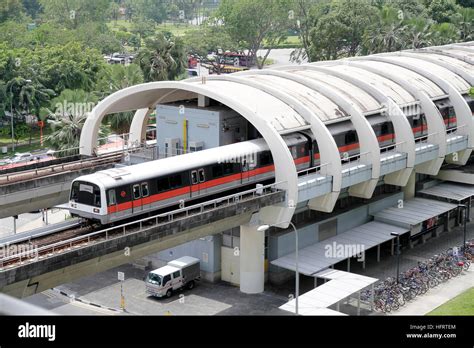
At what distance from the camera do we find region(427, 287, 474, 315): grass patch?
139ft

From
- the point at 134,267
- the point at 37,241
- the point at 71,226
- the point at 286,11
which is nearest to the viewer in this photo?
the point at 37,241

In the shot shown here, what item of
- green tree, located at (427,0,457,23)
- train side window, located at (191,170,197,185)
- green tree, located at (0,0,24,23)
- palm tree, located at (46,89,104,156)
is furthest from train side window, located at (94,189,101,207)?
green tree, located at (0,0,24,23)

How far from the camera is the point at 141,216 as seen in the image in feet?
136

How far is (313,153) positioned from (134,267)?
13.8 meters

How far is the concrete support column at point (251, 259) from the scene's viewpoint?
46250 millimetres

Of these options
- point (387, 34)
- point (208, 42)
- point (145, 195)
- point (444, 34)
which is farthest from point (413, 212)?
point (208, 42)

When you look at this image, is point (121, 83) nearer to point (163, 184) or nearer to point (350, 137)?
point (350, 137)

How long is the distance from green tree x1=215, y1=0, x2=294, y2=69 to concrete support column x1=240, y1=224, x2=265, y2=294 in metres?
101

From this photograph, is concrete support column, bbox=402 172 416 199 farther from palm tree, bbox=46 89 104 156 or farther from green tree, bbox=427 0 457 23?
green tree, bbox=427 0 457 23

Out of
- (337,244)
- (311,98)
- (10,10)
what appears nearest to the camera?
(337,244)

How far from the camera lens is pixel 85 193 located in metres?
39.6

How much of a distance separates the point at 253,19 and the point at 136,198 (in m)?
109
